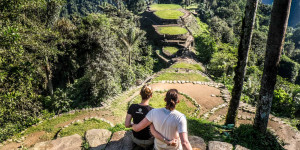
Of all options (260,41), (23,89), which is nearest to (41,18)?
(23,89)

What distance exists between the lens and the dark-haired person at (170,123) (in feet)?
9.18

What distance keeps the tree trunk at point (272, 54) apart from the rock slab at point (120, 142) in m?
3.57

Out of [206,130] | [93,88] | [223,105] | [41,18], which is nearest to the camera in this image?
[206,130]

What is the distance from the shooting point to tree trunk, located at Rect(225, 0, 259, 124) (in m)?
5.40

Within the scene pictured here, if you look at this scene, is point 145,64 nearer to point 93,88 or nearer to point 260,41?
point 93,88

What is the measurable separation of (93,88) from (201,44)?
814 inches

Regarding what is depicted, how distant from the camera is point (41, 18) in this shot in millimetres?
11727

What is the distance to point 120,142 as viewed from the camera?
4449mm

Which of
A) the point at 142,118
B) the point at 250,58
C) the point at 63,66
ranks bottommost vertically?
the point at 63,66

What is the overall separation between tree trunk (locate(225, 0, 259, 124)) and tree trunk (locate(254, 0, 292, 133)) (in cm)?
87

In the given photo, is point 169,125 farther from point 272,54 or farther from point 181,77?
point 181,77

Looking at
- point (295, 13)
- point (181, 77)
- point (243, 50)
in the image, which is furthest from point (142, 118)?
point (295, 13)

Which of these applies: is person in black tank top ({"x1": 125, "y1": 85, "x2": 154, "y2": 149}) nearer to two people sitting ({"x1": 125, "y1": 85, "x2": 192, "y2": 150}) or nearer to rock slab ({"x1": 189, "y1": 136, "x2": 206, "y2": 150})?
two people sitting ({"x1": 125, "y1": 85, "x2": 192, "y2": 150})

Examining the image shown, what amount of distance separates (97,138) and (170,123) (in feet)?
9.16
